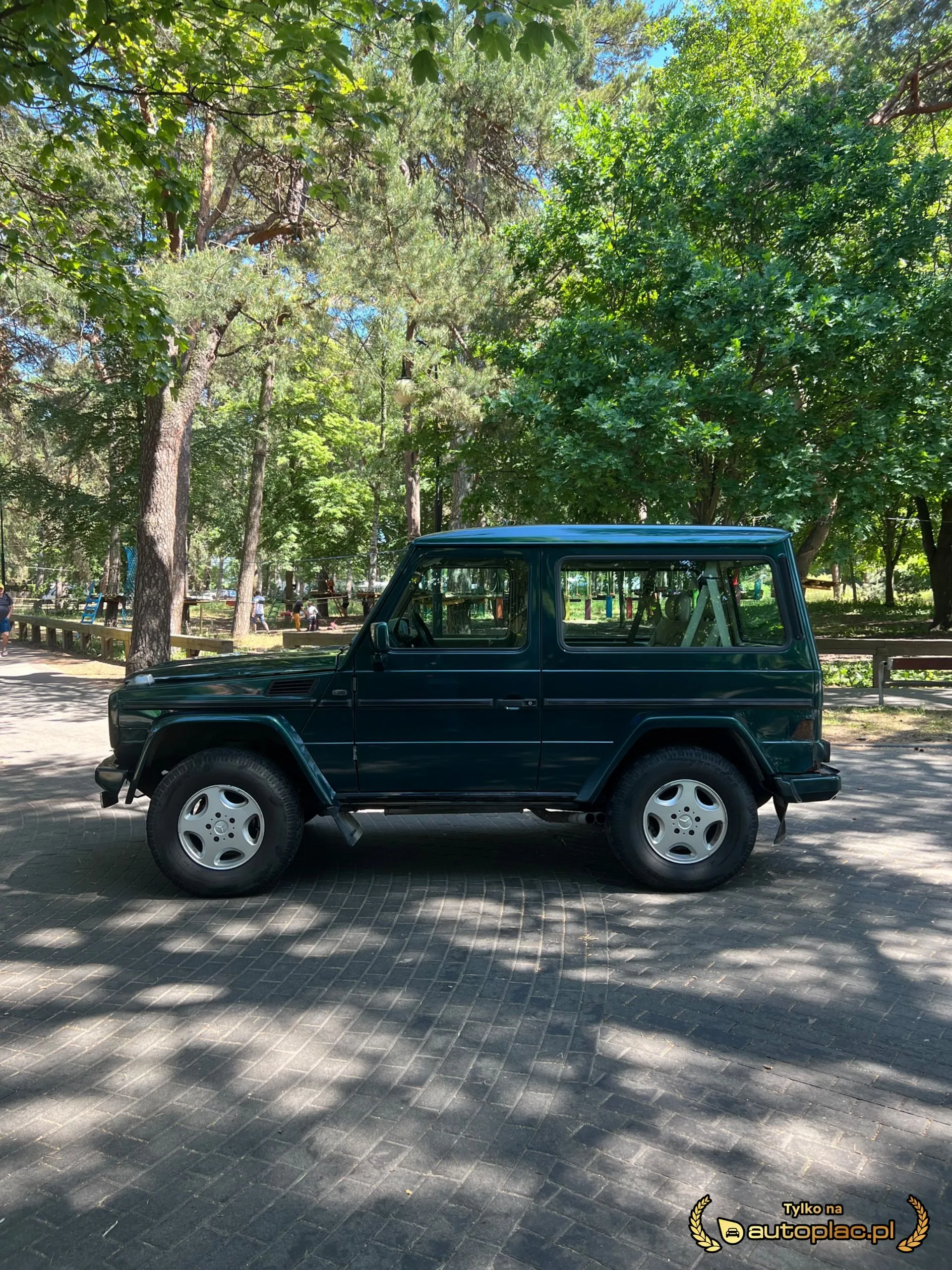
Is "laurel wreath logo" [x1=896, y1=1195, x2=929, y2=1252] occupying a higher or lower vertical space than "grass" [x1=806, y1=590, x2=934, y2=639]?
lower

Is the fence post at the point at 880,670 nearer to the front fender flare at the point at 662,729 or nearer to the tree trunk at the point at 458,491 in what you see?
the front fender flare at the point at 662,729

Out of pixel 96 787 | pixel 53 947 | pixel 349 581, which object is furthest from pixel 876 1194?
pixel 349 581

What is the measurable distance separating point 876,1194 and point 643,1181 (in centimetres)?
67

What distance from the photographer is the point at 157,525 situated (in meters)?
15.7

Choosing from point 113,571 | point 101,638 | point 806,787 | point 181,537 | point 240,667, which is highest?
point 181,537

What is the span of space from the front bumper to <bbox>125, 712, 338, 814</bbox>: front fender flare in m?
0.09

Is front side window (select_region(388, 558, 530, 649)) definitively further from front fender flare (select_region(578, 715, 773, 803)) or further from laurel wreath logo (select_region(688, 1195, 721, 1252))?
laurel wreath logo (select_region(688, 1195, 721, 1252))

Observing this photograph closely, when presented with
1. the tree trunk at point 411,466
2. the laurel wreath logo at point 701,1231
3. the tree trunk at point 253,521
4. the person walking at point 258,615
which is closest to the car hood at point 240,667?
the laurel wreath logo at point 701,1231

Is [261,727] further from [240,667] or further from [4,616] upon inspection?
[4,616]

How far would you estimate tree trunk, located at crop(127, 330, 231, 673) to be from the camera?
1559 centimetres

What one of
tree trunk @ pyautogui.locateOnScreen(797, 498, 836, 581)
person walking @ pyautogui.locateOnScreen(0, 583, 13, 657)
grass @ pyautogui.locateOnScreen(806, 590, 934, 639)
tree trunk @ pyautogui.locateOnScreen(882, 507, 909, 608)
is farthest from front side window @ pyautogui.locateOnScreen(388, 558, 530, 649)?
tree trunk @ pyautogui.locateOnScreen(882, 507, 909, 608)

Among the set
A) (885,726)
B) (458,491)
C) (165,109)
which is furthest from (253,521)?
(885,726)

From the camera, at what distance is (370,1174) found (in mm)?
2992

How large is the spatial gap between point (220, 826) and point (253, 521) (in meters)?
26.7
